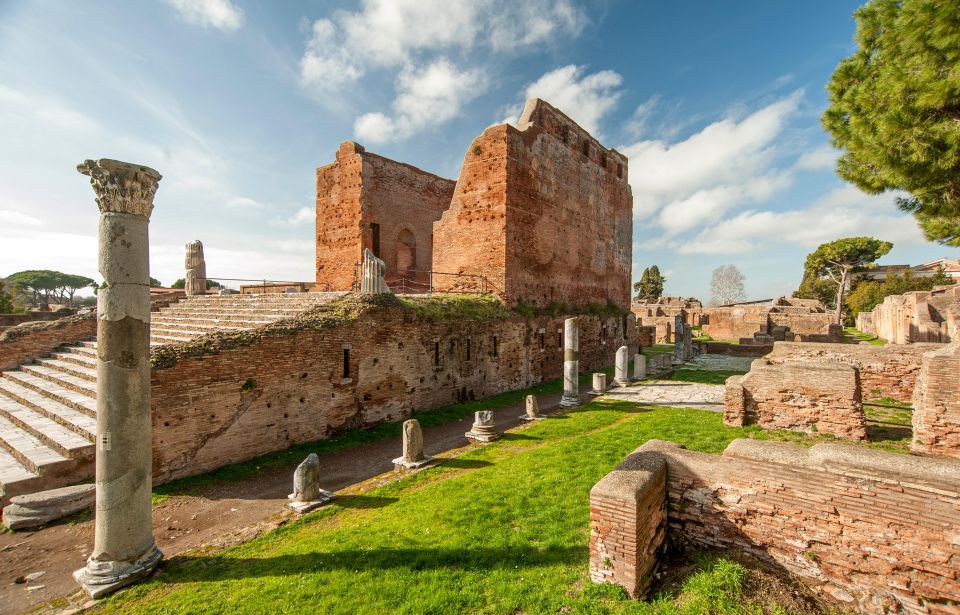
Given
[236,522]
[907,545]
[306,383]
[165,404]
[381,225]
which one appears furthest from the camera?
[381,225]

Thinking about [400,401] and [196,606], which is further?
[400,401]

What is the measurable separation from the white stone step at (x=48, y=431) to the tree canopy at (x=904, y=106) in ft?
48.6

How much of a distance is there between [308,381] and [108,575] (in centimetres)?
506

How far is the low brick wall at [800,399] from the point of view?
786 centimetres

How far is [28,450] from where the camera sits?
23.6 ft

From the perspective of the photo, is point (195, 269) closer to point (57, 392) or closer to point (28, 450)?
point (57, 392)

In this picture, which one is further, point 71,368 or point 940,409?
point 71,368

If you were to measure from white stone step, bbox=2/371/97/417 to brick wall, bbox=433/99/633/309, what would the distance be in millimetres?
10850

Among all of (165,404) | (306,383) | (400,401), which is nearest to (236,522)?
(165,404)

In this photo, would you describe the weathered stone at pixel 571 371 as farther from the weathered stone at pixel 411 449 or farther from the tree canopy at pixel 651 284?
the tree canopy at pixel 651 284

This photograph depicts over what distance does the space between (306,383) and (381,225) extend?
10.3 metres

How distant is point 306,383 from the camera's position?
9484mm

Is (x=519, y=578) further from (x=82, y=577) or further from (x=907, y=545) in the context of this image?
(x=82, y=577)

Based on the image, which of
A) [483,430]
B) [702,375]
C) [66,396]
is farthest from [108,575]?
[702,375]
